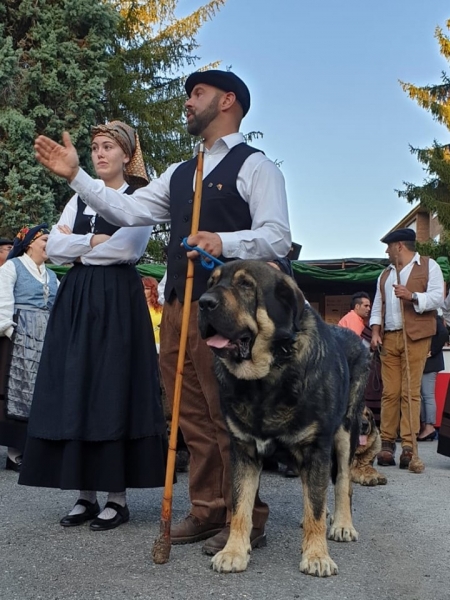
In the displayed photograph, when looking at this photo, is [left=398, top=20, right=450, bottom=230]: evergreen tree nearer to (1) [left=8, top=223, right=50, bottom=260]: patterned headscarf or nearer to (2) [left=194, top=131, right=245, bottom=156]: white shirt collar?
(1) [left=8, top=223, right=50, bottom=260]: patterned headscarf

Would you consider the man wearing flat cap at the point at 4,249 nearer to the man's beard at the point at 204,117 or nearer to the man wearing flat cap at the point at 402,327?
the man wearing flat cap at the point at 402,327

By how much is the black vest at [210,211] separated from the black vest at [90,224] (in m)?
0.55

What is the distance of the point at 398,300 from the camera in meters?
8.43

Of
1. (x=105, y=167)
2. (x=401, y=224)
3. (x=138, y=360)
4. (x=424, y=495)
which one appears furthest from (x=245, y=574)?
(x=401, y=224)

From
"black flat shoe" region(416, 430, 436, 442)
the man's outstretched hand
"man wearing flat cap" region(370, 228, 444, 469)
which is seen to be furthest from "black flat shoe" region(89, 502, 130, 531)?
"black flat shoe" region(416, 430, 436, 442)

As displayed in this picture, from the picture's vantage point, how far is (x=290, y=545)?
4293 millimetres

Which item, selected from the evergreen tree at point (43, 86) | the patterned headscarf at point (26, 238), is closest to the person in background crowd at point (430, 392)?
the patterned headscarf at point (26, 238)

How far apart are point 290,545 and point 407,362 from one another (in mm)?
4140

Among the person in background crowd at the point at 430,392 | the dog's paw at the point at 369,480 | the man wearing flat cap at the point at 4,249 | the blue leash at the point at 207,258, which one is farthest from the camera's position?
the person in background crowd at the point at 430,392

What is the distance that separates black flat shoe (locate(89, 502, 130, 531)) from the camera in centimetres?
449

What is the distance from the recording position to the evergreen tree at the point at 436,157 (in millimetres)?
30609

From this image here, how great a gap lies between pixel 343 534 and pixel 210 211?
6.36 ft

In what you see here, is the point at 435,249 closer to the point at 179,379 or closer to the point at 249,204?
the point at 249,204

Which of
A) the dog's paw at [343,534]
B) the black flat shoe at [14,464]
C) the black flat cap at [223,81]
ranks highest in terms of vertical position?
the black flat cap at [223,81]
